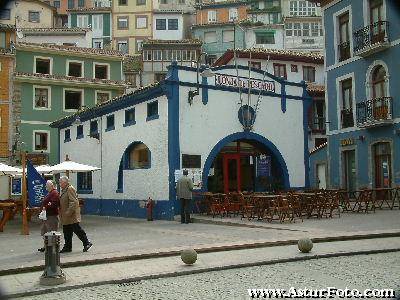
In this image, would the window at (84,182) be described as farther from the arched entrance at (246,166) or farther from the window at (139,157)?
the arched entrance at (246,166)

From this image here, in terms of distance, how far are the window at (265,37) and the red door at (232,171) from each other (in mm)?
41725

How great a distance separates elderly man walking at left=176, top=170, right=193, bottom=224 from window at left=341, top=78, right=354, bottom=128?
39.8ft

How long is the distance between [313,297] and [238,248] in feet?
16.1

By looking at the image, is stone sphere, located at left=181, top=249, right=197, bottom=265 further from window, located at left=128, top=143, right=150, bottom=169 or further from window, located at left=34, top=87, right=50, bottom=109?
window, located at left=34, top=87, right=50, bottom=109

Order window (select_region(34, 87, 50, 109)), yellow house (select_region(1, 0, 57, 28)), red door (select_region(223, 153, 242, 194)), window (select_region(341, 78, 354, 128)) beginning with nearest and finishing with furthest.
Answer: red door (select_region(223, 153, 242, 194)) → window (select_region(341, 78, 354, 128)) → window (select_region(34, 87, 50, 109)) → yellow house (select_region(1, 0, 57, 28))

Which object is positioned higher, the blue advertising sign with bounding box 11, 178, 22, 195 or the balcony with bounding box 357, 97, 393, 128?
the balcony with bounding box 357, 97, 393, 128

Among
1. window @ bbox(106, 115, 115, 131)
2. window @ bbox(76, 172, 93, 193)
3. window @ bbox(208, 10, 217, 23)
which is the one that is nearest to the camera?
window @ bbox(106, 115, 115, 131)

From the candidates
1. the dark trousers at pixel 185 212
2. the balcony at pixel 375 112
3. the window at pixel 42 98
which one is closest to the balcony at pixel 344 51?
the balcony at pixel 375 112

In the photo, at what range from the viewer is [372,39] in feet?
80.4

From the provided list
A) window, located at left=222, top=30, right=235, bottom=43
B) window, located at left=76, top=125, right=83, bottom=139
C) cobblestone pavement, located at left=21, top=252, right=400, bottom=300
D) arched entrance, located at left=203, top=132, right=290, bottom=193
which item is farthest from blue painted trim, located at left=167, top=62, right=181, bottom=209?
window, located at left=222, top=30, right=235, bottom=43

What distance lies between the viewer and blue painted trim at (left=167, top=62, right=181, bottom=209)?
1938cm

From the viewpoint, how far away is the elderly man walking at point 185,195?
1808 cm

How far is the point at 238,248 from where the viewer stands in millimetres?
11539

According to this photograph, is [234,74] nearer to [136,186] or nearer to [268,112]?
[268,112]
